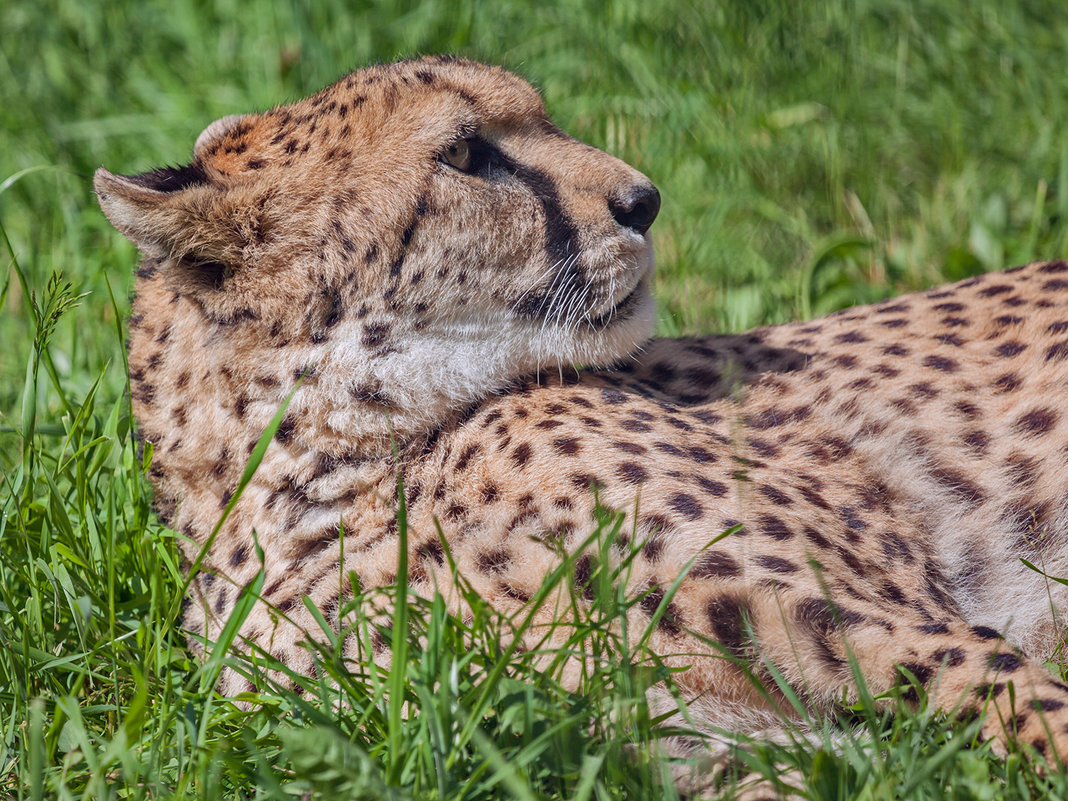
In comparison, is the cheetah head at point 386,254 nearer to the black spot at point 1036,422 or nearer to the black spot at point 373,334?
the black spot at point 373,334

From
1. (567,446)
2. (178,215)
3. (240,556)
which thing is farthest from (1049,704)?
(178,215)

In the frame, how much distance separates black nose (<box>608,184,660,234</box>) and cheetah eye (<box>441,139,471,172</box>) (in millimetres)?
317

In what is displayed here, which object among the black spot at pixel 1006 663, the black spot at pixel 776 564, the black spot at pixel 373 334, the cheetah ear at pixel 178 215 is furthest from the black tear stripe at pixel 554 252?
the black spot at pixel 1006 663

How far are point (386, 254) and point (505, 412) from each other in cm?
40

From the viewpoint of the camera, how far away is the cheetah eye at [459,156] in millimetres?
2479

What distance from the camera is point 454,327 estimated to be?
2.42 m

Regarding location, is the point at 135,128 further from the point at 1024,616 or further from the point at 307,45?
the point at 1024,616

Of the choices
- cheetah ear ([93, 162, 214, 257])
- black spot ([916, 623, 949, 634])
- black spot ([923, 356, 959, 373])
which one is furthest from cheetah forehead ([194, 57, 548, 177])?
black spot ([916, 623, 949, 634])

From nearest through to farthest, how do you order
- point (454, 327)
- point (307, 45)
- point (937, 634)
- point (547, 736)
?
point (547, 736), point (937, 634), point (454, 327), point (307, 45)

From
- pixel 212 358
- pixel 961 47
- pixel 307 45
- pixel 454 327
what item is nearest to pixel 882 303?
pixel 454 327

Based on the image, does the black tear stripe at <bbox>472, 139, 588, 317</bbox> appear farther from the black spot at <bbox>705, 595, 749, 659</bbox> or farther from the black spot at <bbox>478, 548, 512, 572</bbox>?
the black spot at <bbox>705, 595, 749, 659</bbox>

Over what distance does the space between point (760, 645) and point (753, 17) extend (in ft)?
9.73

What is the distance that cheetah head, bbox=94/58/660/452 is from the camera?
2.34 meters

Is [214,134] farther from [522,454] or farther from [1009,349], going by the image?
[1009,349]
